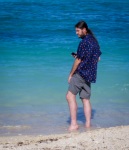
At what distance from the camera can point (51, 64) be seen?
13320mm

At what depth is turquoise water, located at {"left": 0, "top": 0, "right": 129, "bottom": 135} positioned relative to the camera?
812 centimetres

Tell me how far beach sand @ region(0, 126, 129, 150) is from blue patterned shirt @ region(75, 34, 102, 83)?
0.82 metres

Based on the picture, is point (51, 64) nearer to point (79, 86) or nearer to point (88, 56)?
point (79, 86)

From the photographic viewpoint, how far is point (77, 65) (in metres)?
6.92

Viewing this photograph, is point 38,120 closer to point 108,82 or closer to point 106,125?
point 106,125

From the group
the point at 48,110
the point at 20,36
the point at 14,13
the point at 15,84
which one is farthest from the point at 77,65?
the point at 14,13

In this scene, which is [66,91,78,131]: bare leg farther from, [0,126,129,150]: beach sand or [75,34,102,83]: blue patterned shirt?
[0,126,129,150]: beach sand

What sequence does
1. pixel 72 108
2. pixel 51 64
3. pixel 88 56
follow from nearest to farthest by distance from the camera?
pixel 88 56 → pixel 72 108 → pixel 51 64

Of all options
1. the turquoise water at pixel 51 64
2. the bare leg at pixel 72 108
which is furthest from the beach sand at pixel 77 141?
→ the turquoise water at pixel 51 64

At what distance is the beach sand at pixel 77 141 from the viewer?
19.5 feet

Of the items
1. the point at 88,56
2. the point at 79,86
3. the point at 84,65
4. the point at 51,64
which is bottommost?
the point at 51,64

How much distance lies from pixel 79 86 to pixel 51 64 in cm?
627

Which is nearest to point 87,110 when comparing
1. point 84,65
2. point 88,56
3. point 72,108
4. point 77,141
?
A: point 72,108

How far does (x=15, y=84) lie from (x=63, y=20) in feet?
41.3
